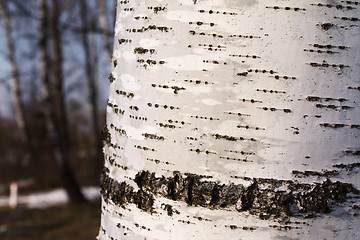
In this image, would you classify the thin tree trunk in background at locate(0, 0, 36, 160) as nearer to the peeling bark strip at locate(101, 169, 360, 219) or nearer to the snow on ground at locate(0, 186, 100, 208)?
the snow on ground at locate(0, 186, 100, 208)

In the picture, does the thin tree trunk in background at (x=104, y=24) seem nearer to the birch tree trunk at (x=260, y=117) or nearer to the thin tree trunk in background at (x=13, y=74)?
the thin tree trunk in background at (x=13, y=74)

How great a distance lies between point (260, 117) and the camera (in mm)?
855

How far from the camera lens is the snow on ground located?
363 inches

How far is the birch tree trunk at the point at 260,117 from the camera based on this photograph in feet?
2.77

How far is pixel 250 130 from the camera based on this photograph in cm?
86

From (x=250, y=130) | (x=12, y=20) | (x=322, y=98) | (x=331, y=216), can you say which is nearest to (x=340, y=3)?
(x=322, y=98)

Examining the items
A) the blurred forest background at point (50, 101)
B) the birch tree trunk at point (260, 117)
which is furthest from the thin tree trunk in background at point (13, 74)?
the birch tree trunk at point (260, 117)

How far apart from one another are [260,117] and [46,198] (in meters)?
9.93

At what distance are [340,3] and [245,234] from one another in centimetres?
58

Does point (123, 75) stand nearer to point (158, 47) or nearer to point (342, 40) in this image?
point (158, 47)

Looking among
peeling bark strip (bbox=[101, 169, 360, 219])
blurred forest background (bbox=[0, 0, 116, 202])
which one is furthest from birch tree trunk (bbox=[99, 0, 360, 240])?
blurred forest background (bbox=[0, 0, 116, 202])

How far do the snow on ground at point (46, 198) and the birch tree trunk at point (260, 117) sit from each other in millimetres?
8605

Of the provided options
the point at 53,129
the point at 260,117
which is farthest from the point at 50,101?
the point at 260,117

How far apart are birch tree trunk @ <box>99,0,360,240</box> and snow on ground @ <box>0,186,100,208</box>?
8605 millimetres
